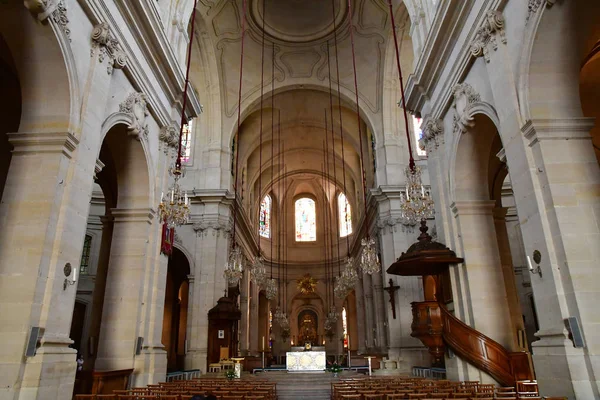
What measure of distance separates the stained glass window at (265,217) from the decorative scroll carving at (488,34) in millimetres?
23378

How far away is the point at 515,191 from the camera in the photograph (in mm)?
6906

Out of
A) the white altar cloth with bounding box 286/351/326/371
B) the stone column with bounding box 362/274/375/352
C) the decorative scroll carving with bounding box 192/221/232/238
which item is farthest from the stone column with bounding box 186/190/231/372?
the stone column with bounding box 362/274/375/352

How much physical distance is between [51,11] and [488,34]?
278 inches

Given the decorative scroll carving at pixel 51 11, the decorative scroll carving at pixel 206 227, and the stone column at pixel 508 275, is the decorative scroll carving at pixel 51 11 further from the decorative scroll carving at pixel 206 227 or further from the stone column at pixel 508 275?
the decorative scroll carving at pixel 206 227

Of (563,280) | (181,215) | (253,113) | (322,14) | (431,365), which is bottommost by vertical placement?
(431,365)

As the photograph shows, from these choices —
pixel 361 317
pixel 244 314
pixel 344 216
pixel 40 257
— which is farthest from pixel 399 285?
pixel 344 216

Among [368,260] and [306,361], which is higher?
[368,260]

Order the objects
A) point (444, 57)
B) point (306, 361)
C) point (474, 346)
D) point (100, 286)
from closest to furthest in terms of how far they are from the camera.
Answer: point (474, 346)
point (444, 57)
point (100, 286)
point (306, 361)

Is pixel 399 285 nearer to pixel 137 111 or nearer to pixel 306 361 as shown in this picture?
pixel 306 361

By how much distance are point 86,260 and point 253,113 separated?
10604 millimetres

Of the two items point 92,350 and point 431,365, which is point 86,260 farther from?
point 431,365

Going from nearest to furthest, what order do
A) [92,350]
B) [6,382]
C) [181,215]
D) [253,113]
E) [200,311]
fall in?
[6,382]
[181,215]
[92,350]
[200,311]
[253,113]

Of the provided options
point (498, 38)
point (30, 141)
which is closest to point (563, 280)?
point (498, 38)

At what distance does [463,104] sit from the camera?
8914 millimetres
